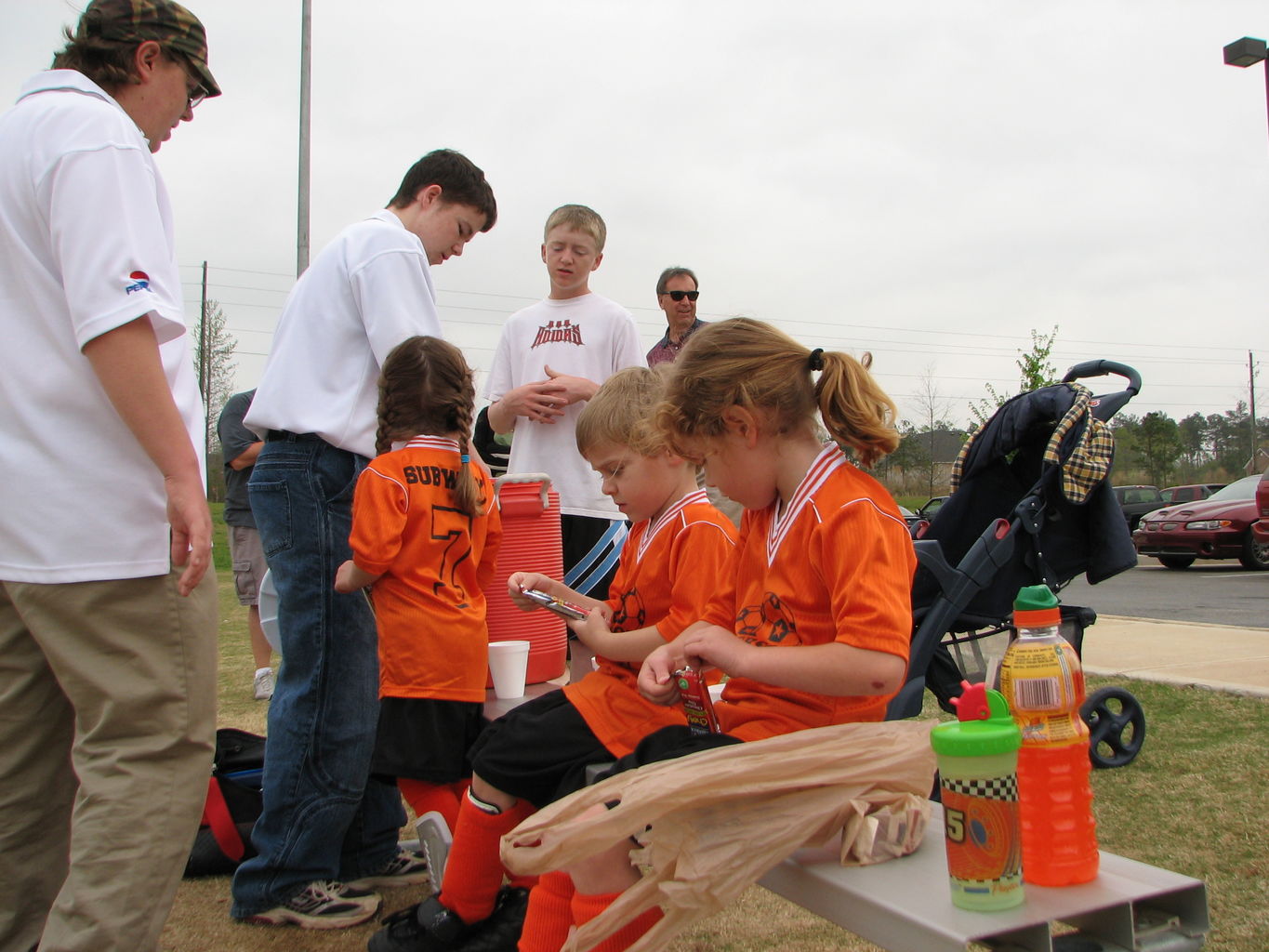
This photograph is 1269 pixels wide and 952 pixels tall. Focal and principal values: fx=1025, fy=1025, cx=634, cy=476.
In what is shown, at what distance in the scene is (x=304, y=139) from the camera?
13.7 meters

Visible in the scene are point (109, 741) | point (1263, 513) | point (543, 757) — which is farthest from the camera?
point (1263, 513)

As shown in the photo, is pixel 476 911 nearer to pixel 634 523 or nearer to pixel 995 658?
pixel 634 523

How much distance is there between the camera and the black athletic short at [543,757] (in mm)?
2213

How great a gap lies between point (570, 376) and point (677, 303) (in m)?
2.01

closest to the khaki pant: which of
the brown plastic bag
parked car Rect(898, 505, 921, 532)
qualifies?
the brown plastic bag

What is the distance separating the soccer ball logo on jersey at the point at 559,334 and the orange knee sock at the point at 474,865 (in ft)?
6.95

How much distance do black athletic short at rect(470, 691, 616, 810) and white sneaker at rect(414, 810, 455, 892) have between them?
373 mm

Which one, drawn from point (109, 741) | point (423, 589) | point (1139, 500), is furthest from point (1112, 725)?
point (1139, 500)

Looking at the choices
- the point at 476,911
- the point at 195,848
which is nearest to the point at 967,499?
the point at 476,911

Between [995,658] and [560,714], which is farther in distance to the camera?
[995,658]

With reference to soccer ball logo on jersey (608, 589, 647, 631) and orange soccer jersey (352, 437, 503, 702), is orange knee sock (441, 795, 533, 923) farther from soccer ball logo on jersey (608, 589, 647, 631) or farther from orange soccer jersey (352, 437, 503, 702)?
orange soccer jersey (352, 437, 503, 702)

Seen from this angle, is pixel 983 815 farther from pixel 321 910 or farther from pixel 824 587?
pixel 321 910

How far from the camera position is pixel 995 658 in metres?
3.76

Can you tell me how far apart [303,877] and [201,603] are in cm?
109
